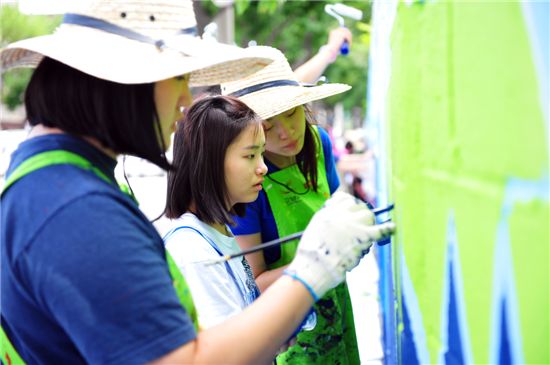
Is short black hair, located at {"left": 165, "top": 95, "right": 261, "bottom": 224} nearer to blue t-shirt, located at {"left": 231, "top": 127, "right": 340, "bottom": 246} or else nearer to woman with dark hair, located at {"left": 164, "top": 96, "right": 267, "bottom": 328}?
woman with dark hair, located at {"left": 164, "top": 96, "right": 267, "bottom": 328}

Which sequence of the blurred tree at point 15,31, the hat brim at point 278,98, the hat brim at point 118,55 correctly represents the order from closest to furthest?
the hat brim at point 118,55, the hat brim at point 278,98, the blurred tree at point 15,31

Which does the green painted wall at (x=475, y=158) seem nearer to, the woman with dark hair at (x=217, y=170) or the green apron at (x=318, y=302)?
the woman with dark hair at (x=217, y=170)

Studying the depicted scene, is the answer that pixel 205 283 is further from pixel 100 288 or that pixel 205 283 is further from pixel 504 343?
pixel 504 343

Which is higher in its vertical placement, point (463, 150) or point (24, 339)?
point (463, 150)

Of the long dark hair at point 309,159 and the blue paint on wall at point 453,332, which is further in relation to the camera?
the long dark hair at point 309,159

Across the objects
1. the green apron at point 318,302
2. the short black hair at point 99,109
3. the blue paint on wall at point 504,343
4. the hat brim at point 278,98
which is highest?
the short black hair at point 99,109

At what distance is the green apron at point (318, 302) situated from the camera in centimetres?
246

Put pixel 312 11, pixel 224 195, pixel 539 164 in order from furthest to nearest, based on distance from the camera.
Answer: pixel 312 11
pixel 224 195
pixel 539 164

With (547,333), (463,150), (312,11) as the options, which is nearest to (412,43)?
(463,150)

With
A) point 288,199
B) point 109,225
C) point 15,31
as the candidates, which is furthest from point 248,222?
point 15,31

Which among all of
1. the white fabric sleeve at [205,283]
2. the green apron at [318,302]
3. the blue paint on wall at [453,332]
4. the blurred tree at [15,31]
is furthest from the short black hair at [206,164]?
the blurred tree at [15,31]

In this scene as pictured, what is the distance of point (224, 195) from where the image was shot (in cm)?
210

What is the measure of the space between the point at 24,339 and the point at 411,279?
3.60ft

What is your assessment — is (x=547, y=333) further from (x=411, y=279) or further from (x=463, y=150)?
(x=411, y=279)
